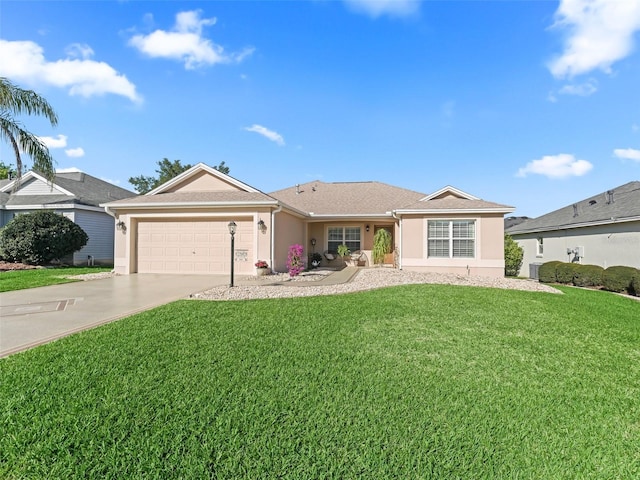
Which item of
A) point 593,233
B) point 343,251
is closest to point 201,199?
point 343,251

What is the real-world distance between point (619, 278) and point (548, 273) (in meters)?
2.89

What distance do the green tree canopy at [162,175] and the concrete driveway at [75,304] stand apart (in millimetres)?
28715

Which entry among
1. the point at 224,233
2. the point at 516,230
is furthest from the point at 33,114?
the point at 516,230

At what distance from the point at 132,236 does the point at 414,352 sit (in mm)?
13239

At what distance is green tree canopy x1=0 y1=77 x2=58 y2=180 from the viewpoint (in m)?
12.5

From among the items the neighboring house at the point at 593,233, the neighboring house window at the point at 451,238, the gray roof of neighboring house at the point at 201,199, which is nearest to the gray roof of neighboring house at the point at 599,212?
the neighboring house at the point at 593,233

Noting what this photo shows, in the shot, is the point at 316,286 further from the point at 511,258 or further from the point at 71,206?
the point at 71,206

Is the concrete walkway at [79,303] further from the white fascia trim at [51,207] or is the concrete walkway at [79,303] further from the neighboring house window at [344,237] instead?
the white fascia trim at [51,207]

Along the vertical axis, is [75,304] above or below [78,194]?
below

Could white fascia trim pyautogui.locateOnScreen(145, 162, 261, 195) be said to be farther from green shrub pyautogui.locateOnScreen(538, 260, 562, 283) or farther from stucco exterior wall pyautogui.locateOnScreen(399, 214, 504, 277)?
green shrub pyautogui.locateOnScreen(538, 260, 562, 283)

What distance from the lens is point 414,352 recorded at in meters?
4.70

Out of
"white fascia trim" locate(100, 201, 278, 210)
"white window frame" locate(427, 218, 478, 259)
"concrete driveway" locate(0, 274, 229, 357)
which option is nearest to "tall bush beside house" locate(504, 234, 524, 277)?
"white window frame" locate(427, 218, 478, 259)

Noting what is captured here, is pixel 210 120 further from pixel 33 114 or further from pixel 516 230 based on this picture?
pixel 516 230

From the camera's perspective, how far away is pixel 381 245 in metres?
16.8
